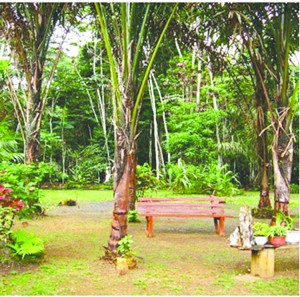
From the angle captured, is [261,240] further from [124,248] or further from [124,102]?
[124,102]

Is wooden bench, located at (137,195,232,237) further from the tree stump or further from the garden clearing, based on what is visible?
the tree stump

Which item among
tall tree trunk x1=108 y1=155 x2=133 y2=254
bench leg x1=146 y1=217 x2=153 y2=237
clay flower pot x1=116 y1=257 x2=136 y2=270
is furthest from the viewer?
bench leg x1=146 y1=217 x2=153 y2=237

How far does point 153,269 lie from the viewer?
15.6 ft

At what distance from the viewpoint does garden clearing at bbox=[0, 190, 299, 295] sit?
4035 mm

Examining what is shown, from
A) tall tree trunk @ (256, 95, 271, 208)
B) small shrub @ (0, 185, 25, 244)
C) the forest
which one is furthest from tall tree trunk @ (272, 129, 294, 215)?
small shrub @ (0, 185, 25, 244)

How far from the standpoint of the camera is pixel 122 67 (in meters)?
Answer: 5.13

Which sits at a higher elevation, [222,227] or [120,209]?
[120,209]

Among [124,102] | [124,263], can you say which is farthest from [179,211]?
[124,102]

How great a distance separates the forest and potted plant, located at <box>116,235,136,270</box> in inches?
6.8

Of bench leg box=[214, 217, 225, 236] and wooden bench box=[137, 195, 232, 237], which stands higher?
wooden bench box=[137, 195, 232, 237]

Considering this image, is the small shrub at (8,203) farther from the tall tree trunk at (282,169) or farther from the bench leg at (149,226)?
the tall tree trunk at (282,169)

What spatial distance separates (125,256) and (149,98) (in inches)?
566

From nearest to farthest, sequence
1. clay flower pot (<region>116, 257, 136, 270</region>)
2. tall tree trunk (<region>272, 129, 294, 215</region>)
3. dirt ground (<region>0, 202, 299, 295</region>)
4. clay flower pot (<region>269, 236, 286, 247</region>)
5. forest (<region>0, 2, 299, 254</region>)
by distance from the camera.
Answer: dirt ground (<region>0, 202, 299, 295</region>) < clay flower pot (<region>269, 236, 286, 247</region>) < clay flower pot (<region>116, 257, 136, 270</region>) < forest (<region>0, 2, 299, 254</region>) < tall tree trunk (<region>272, 129, 294, 215</region>)

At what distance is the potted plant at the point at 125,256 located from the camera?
472 centimetres
